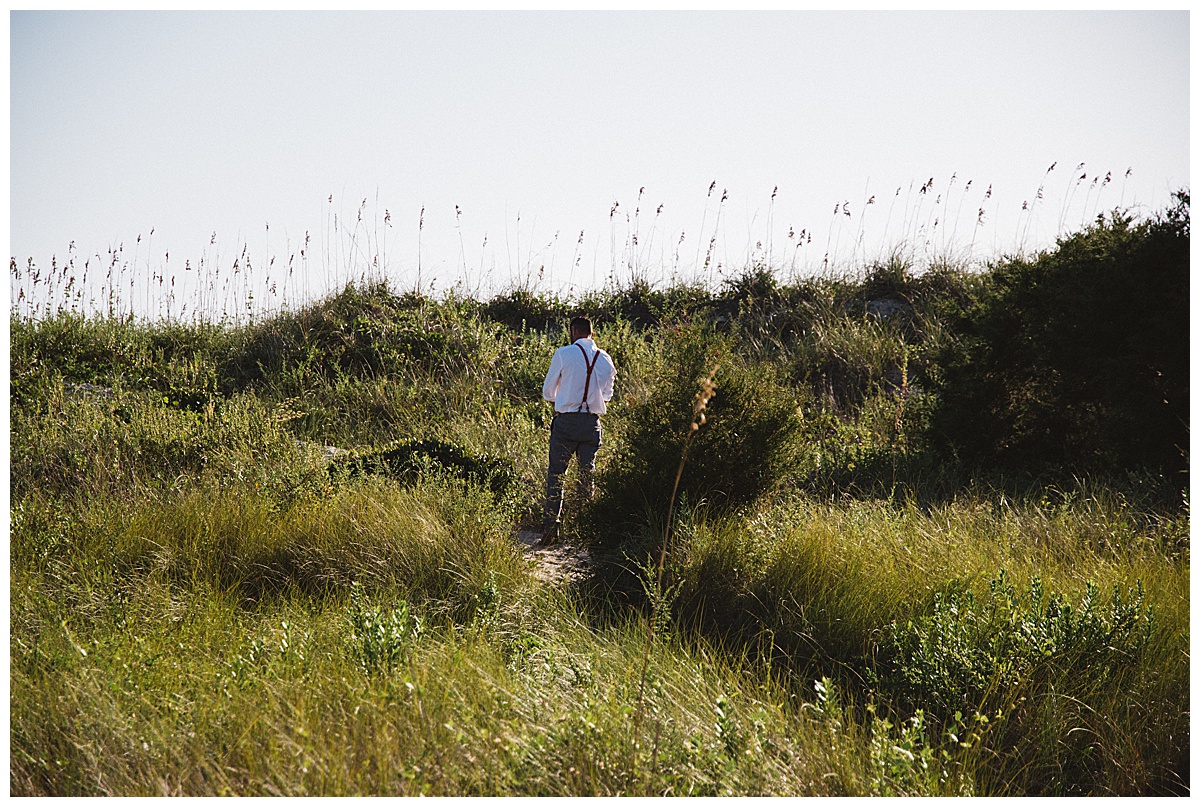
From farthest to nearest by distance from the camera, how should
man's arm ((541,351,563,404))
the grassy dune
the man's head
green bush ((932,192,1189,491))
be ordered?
the man's head
man's arm ((541,351,563,404))
green bush ((932,192,1189,491))
the grassy dune

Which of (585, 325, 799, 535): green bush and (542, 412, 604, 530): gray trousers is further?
(542, 412, 604, 530): gray trousers

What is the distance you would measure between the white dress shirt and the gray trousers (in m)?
0.09

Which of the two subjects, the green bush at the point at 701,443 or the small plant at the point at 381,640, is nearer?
the small plant at the point at 381,640

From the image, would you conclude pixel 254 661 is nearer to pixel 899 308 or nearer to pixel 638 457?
pixel 638 457

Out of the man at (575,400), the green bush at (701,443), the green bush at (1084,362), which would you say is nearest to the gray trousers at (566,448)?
the man at (575,400)

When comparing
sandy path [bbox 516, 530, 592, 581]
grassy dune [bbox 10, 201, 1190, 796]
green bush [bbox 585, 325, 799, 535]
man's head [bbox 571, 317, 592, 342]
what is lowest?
sandy path [bbox 516, 530, 592, 581]

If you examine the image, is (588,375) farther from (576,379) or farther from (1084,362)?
(1084,362)

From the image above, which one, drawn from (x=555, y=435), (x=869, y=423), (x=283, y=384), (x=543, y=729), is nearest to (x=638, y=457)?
(x=555, y=435)

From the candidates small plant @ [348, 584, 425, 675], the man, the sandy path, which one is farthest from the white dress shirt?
small plant @ [348, 584, 425, 675]

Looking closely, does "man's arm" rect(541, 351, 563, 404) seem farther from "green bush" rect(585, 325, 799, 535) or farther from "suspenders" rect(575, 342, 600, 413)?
"green bush" rect(585, 325, 799, 535)

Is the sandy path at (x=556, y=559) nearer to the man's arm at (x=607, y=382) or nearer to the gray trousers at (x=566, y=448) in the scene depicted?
the gray trousers at (x=566, y=448)

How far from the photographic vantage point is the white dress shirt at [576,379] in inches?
249

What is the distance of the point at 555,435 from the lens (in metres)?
6.50

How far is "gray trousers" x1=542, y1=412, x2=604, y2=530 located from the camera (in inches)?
247
